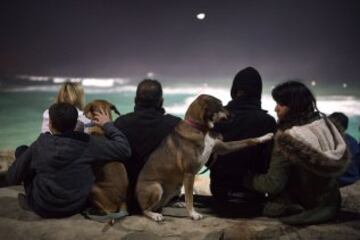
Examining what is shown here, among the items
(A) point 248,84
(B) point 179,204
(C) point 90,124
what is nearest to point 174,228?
(B) point 179,204

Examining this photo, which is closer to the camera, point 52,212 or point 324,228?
point 324,228

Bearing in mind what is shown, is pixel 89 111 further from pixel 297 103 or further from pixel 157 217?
pixel 297 103

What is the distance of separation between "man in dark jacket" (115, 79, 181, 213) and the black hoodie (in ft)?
0.80

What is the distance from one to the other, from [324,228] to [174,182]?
62.9 inches

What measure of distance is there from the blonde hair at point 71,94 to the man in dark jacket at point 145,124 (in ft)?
3.26

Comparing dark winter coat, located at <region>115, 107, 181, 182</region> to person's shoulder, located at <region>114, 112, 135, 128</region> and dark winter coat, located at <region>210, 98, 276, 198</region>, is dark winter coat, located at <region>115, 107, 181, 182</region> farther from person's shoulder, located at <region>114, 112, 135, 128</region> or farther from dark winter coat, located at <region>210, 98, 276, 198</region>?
dark winter coat, located at <region>210, 98, 276, 198</region>

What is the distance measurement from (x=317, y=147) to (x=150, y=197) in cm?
180

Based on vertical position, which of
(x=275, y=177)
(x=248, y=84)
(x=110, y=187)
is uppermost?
(x=248, y=84)

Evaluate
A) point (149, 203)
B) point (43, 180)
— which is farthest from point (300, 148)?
point (43, 180)

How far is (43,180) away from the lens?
394cm

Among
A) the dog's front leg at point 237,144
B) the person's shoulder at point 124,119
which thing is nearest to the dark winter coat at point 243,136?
the dog's front leg at point 237,144

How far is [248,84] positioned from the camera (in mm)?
4219

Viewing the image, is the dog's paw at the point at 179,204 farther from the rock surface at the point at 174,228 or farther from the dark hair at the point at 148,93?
the dark hair at the point at 148,93

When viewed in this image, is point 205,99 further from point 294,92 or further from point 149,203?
point 149,203
